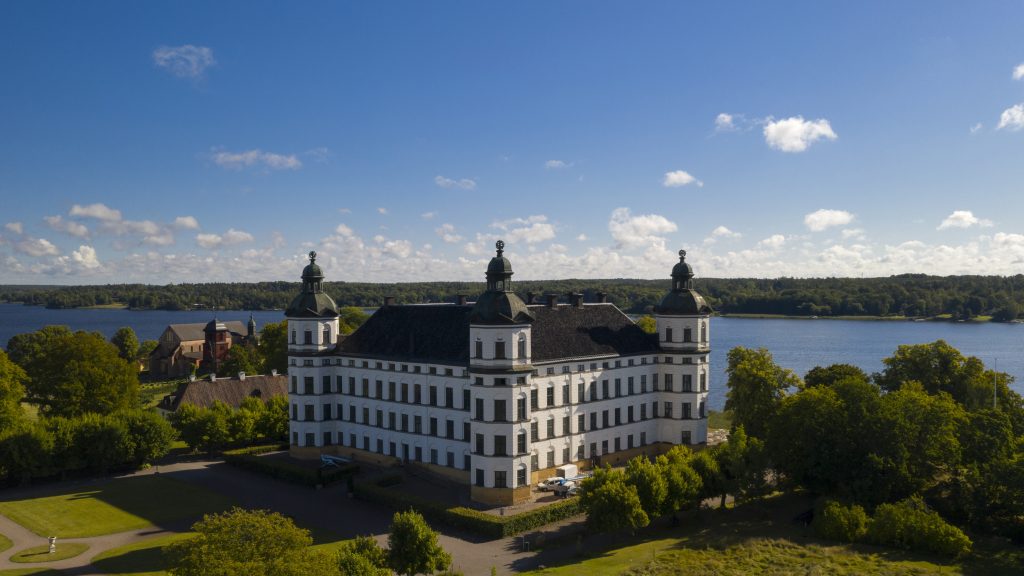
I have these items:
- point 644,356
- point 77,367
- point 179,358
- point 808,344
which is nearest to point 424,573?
point 644,356

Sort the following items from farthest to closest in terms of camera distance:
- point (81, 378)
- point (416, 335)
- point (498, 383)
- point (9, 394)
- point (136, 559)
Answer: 1. point (81, 378)
2. point (9, 394)
3. point (416, 335)
4. point (498, 383)
5. point (136, 559)

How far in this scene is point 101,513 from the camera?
168 ft

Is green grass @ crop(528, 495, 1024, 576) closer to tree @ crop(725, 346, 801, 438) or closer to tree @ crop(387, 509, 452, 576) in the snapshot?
tree @ crop(387, 509, 452, 576)

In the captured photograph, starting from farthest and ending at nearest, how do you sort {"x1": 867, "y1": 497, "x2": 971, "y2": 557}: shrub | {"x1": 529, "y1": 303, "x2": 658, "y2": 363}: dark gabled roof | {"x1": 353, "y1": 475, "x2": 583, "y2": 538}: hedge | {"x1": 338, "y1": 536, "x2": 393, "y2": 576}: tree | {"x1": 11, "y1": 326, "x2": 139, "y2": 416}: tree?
{"x1": 11, "y1": 326, "x2": 139, "y2": 416}: tree
{"x1": 529, "y1": 303, "x2": 658, "y2": 363}: dark gabled roof
{"x1": 353, "y1": 475, "x2": 583, "y2": 538}: hedge
{"x1": 867, "y1": 497, "x2": 971, "y2": 557}: shrub
{"x1": 338, "y1": 536, "x2": 393, "y2": 576}: tree

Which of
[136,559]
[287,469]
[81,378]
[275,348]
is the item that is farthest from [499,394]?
[275,348]

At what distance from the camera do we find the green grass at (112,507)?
4850cm

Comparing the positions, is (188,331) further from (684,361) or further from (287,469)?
(684,361)

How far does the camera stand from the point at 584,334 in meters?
61.5

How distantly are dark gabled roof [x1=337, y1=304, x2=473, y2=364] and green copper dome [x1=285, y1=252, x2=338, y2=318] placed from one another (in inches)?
134

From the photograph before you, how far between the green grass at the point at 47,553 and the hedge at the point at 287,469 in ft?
55.6

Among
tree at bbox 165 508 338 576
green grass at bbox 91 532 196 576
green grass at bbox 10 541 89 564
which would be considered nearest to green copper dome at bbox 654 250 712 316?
green grass at bbox 91 532 196 576

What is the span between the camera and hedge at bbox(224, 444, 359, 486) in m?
58.9

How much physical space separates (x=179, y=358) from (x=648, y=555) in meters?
114

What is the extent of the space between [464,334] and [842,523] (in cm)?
2970
